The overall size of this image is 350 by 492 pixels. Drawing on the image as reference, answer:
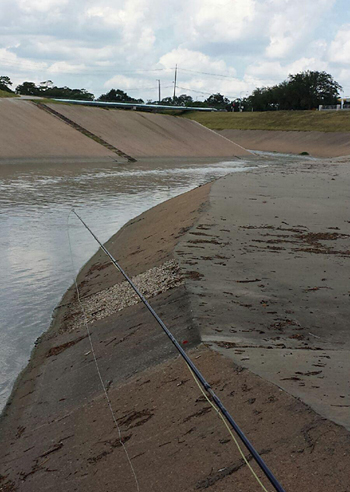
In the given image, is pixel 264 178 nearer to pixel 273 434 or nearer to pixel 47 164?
pixel 273 434

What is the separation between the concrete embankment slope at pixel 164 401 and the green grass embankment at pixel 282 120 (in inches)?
2410

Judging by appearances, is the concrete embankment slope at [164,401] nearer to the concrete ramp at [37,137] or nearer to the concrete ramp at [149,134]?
the concrete ramp at [37,137]

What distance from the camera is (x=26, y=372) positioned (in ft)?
24.2

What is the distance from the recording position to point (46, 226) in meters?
17.0

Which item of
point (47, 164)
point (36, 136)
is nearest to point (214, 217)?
point (47, 164)

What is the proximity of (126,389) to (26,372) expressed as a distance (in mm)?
2105

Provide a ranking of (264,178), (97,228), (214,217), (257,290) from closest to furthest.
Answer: (257,290), (214,217), (97,228), (264,178)

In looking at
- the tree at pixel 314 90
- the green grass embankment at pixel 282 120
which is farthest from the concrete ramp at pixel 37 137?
the tree at pixel 314 90

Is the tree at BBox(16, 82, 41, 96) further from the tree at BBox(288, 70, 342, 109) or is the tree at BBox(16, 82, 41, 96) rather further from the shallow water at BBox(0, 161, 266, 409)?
the shallow water at BBox(0, 161, 266, 409)

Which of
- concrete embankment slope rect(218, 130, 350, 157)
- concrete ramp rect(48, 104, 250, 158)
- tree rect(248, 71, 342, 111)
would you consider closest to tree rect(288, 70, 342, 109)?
tree rect(248, 71, 342, 111)

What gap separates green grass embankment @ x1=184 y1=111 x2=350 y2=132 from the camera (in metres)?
70.2

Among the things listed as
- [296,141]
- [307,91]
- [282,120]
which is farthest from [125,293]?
[307,91]

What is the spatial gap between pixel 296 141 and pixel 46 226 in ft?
187

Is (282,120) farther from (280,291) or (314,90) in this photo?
(280,291)
